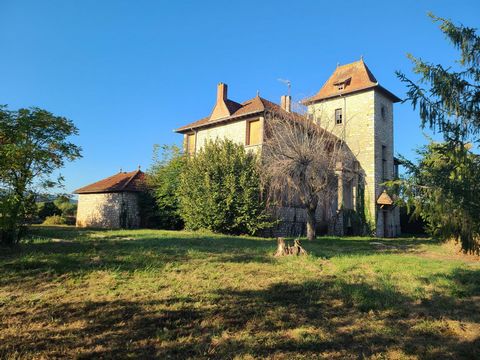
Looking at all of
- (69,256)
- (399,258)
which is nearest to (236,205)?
(399,258)

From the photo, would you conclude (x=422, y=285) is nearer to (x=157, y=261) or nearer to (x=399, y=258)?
(x=399, y=258)

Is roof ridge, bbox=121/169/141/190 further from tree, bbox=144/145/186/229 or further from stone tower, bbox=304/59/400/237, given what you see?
stone tower, bbox=304/59/400/237

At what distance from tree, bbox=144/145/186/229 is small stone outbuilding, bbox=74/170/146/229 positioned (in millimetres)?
1121

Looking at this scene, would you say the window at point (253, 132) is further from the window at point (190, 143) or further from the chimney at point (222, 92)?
the window at point (190, 143)

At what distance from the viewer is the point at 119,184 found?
26.8m

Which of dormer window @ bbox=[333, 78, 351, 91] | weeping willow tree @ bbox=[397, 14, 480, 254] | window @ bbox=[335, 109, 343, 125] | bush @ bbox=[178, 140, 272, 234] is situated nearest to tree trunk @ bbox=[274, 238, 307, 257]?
weeping willow tree @ bbox=[397, 14, 480, 254]

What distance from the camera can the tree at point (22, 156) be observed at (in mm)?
9906

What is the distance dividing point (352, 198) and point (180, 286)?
74.1 ft

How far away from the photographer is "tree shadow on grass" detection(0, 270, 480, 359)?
4.76 metres

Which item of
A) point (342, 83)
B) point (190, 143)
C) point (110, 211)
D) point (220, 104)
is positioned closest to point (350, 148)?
point (342, 83)

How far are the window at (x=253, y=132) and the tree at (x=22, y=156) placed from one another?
12056mm

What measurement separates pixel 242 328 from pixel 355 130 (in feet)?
82.5

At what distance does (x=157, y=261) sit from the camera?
9.02m

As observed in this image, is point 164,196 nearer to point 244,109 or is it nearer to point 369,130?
point 244,109
